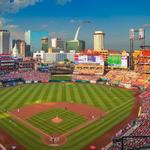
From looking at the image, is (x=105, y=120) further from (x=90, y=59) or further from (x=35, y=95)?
(x=90, y=59)

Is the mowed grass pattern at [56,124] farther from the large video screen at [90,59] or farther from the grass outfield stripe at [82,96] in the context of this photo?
the large video screen at [90,59]

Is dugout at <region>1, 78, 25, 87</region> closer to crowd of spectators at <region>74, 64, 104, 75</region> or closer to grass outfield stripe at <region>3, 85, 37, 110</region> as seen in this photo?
grass outfield stripe at <region>3, 85, 37, 110</region>

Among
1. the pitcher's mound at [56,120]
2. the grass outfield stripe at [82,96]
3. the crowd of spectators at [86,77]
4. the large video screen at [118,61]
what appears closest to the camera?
the pitcher's mound at [56,120]

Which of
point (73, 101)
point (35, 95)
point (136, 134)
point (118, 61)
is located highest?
point (118, 61)

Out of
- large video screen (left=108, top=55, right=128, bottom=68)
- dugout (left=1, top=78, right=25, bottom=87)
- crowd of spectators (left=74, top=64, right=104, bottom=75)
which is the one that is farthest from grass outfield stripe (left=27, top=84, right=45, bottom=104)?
large video screen (left=108, top=55, right=128, bottom=68)

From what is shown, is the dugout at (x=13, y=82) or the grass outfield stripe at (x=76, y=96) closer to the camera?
the grass outfield stripe at (x=76, y=96)

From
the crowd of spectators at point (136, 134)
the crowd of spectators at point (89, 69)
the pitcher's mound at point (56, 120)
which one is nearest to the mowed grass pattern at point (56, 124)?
the pitcher's mound at point (56, 120)

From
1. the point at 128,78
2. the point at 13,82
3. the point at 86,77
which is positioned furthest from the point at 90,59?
the point at 13,82
